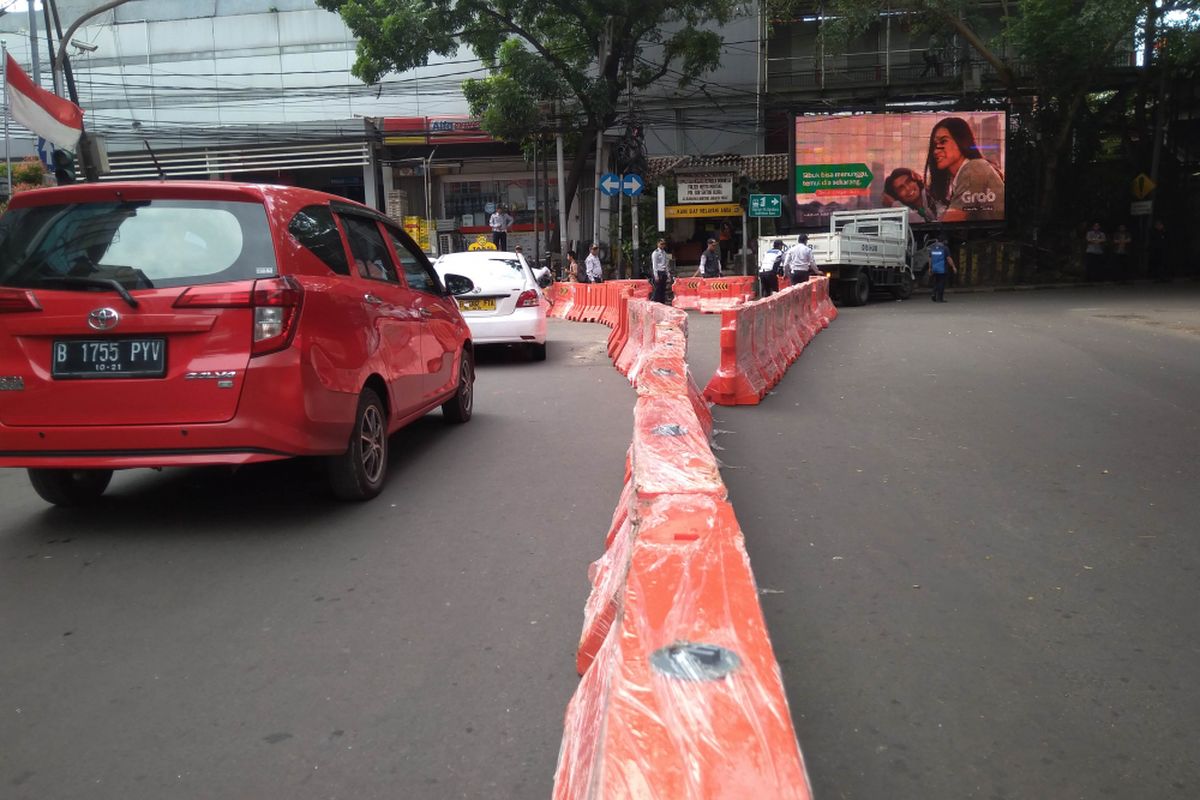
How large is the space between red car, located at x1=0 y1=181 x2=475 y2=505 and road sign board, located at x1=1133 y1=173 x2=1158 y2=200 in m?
32.0

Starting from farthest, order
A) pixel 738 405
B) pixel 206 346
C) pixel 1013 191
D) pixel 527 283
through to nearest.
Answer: pixel 1013 191 → pixel 527 283 → pixel 738 405 → pixel 206 346

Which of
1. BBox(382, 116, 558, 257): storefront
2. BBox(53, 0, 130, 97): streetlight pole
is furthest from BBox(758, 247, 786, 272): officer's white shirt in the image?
BBox(53, 0, 130, 97): streetlight pole

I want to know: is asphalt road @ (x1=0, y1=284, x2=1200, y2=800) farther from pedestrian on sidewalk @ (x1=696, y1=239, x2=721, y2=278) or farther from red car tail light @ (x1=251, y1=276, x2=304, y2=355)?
pedestrian on sidewalk @ (x1=696, y1=239, x2=721, y2=278)

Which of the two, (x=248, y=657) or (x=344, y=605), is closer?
(x=248, y=657)

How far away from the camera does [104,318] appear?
15.3ft

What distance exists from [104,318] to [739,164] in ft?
98.3

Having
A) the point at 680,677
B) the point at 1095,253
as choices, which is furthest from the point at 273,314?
the point at 1095,253

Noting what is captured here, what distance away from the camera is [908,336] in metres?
15.5

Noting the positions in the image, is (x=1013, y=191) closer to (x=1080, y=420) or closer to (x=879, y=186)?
(x=879, y=186)

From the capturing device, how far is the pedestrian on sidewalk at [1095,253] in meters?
30.6

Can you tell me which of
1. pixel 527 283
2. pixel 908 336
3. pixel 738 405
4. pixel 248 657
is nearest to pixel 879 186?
pixel 908 336

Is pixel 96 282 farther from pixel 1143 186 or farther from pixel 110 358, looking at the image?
pixel 1143 186

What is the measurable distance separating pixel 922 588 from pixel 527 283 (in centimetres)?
901

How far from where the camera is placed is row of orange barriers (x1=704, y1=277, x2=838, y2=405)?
916 centimetres
